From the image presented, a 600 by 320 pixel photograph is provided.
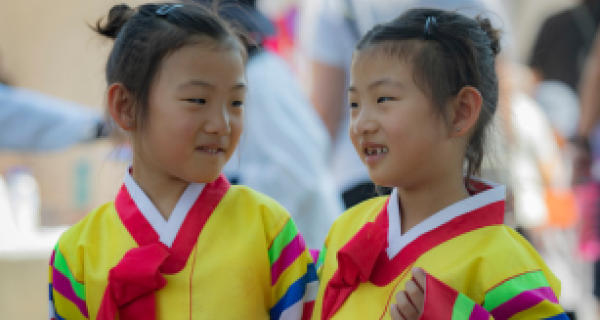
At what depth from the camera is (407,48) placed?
1164 millimetres

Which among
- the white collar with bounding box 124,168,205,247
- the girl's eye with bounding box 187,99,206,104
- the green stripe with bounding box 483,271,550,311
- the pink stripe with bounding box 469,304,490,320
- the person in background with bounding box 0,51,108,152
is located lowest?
the pink stripe with bounding box 469,304,490,320

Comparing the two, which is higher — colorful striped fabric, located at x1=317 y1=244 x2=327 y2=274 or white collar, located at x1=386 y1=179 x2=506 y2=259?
white collar, located at x1=386 y1=179 x2=506 y2=259

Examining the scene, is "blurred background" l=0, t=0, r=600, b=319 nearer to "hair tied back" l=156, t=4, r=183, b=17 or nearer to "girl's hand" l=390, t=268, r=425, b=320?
"hair tied back" l=156, t=4, r=183, b=17

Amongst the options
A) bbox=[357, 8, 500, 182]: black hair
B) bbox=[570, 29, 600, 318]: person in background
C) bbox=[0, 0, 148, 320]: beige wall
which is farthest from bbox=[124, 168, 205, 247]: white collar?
bbox=[0, 0, 148, 320]: beige wall

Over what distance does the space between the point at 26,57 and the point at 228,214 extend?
131 inches

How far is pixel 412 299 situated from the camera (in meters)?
1.03

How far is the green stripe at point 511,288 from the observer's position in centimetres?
102

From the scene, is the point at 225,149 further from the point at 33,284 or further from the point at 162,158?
the point at 33,284

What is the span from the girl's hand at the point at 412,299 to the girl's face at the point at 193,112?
472mm

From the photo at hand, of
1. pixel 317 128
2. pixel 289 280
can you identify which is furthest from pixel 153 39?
pixel 317 128

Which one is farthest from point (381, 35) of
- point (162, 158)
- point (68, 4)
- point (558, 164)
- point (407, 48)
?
point (68, 4)

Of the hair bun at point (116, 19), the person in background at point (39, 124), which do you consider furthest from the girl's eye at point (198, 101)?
the person in background at point (39, 124)

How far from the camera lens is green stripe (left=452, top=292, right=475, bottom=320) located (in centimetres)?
98

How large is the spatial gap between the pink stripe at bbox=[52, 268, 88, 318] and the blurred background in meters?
0.30
